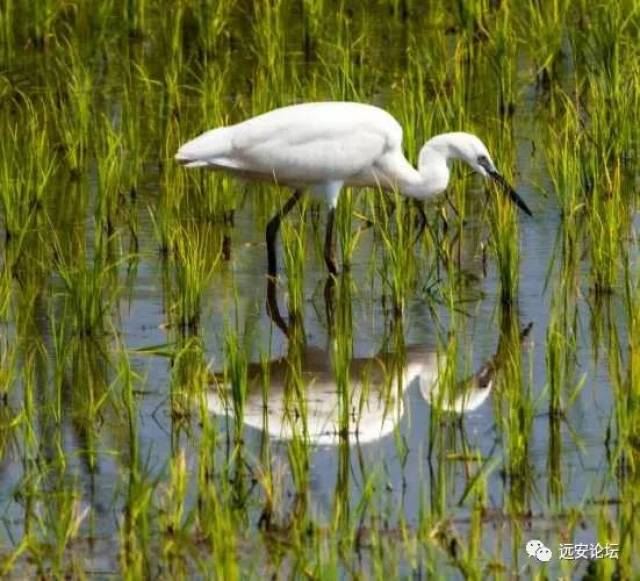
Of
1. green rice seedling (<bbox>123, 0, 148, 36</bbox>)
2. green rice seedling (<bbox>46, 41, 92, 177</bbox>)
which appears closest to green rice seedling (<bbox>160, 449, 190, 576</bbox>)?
green rice seedling (<bbox>46, 41, 92, 177</bbox>)

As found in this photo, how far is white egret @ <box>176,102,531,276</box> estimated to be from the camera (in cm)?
966

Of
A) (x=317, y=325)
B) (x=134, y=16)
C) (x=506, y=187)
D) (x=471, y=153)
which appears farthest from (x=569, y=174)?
(x=134, y=16)

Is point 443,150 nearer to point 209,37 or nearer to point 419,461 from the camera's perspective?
point 419,461

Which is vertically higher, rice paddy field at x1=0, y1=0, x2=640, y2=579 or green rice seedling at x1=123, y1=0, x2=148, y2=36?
green rice seedling at x1=123, y1=0, x2=148, y2=36

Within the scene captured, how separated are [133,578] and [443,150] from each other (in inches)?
178

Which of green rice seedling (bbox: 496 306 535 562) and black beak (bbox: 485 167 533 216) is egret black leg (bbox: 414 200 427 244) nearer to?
black beak (bbox: 485 167 533 216)

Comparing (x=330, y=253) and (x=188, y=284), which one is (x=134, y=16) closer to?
(x=330, y=253)

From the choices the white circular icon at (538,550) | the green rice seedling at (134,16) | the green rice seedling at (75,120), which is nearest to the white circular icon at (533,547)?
the white circular icon at (538,550)

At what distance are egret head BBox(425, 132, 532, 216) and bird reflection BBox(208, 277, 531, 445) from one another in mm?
1266

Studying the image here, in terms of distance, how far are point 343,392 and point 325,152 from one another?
288 cm

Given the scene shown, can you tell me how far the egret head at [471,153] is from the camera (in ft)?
32.0

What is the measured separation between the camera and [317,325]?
9.03 metres

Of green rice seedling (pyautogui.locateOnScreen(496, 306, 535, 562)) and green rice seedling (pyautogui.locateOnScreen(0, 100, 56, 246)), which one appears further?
green rice seedling (pyautogui.locateOnScreen(0, 100, 56, 246))

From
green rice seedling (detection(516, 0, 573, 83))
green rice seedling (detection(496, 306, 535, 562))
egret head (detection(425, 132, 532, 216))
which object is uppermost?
green rice seedling (detection(516, 0, 573, 83))
